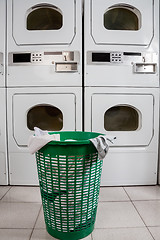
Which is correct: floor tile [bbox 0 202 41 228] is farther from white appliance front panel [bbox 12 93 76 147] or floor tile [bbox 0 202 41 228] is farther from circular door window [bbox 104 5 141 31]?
circular door window [bbox 104 5 141 31]

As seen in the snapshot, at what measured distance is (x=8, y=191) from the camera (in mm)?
1633

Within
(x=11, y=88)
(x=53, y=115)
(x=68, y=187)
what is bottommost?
(x=68, y=187)

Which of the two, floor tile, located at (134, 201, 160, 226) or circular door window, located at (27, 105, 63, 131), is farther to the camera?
circular door window, located at (27, 105, 63, 131)

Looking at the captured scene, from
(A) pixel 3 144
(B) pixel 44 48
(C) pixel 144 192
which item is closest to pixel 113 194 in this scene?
(C) pixel 144 192

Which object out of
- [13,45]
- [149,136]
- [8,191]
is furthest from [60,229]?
[13,45]

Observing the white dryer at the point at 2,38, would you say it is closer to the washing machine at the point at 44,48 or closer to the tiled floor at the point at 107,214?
the washing machine at the point at 44,48

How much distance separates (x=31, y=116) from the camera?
5.77ft

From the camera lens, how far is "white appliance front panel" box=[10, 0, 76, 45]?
5.36 feet

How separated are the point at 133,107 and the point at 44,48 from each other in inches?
38.6

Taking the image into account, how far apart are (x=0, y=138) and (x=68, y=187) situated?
3.41 ft

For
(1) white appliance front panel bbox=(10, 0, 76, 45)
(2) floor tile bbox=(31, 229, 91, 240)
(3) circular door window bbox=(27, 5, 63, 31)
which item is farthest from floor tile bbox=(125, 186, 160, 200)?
(3) circular door window bbox=(27, 5, 63, 31)

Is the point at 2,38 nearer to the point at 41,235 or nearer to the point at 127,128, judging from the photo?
the point at 127,128

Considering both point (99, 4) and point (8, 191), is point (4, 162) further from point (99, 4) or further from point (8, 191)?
point (99, 4)

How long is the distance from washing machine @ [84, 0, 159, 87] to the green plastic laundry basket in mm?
886
